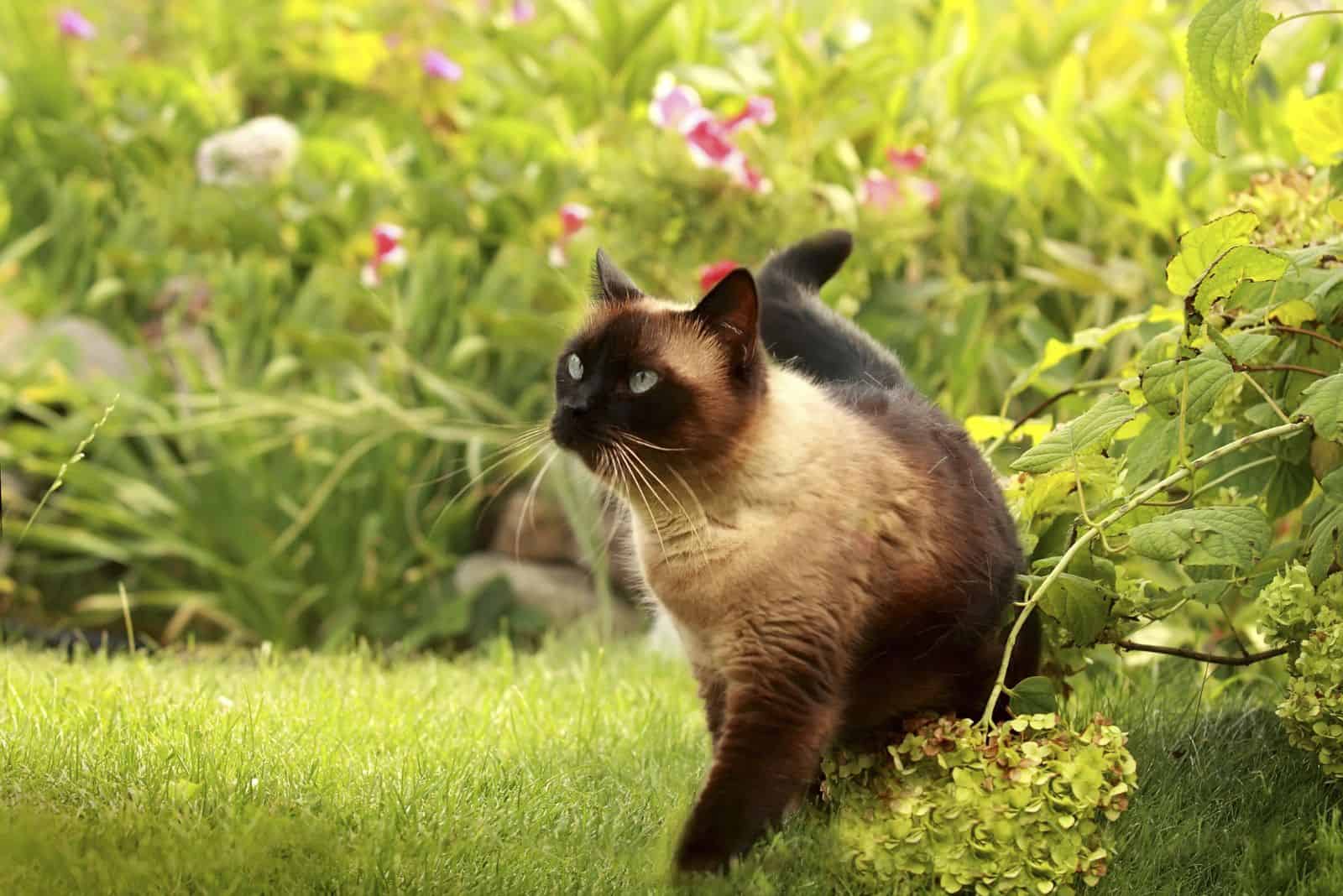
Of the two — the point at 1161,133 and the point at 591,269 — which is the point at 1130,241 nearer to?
the point at 1161,133

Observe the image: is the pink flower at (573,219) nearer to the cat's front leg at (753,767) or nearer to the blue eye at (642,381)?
the blue eye at (642,381)

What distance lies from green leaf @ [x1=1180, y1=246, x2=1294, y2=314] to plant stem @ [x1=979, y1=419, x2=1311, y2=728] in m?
0.21

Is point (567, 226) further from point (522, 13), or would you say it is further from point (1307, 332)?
point (1307, 332)

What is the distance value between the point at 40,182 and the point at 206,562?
1859 millimetres

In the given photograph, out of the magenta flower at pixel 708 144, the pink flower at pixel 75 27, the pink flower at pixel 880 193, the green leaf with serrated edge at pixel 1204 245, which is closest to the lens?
the green leaf with serrated edge at pixel 1204 245

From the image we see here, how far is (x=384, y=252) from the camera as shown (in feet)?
15.0

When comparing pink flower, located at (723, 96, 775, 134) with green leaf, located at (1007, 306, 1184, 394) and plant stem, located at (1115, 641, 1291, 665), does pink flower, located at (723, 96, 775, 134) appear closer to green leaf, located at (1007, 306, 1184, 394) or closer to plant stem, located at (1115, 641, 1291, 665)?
green leaf, located at (1007, 306, 1184, 394)

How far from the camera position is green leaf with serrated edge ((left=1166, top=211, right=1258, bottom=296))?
2.16 m

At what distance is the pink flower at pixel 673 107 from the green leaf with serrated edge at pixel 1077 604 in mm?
2150

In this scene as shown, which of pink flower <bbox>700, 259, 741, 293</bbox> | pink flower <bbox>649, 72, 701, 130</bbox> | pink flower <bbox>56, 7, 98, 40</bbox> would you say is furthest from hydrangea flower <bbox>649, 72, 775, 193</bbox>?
pink flower <bbox>56, 7, 98, 40</bbox>

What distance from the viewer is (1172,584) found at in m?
3.88

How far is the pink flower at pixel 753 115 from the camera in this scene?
4008mm

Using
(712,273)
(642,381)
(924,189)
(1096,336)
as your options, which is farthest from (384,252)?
(642,381)

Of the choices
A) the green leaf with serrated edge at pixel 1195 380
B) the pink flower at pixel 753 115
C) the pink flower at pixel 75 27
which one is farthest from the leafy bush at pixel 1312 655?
the pink flower at pixel 75 27
